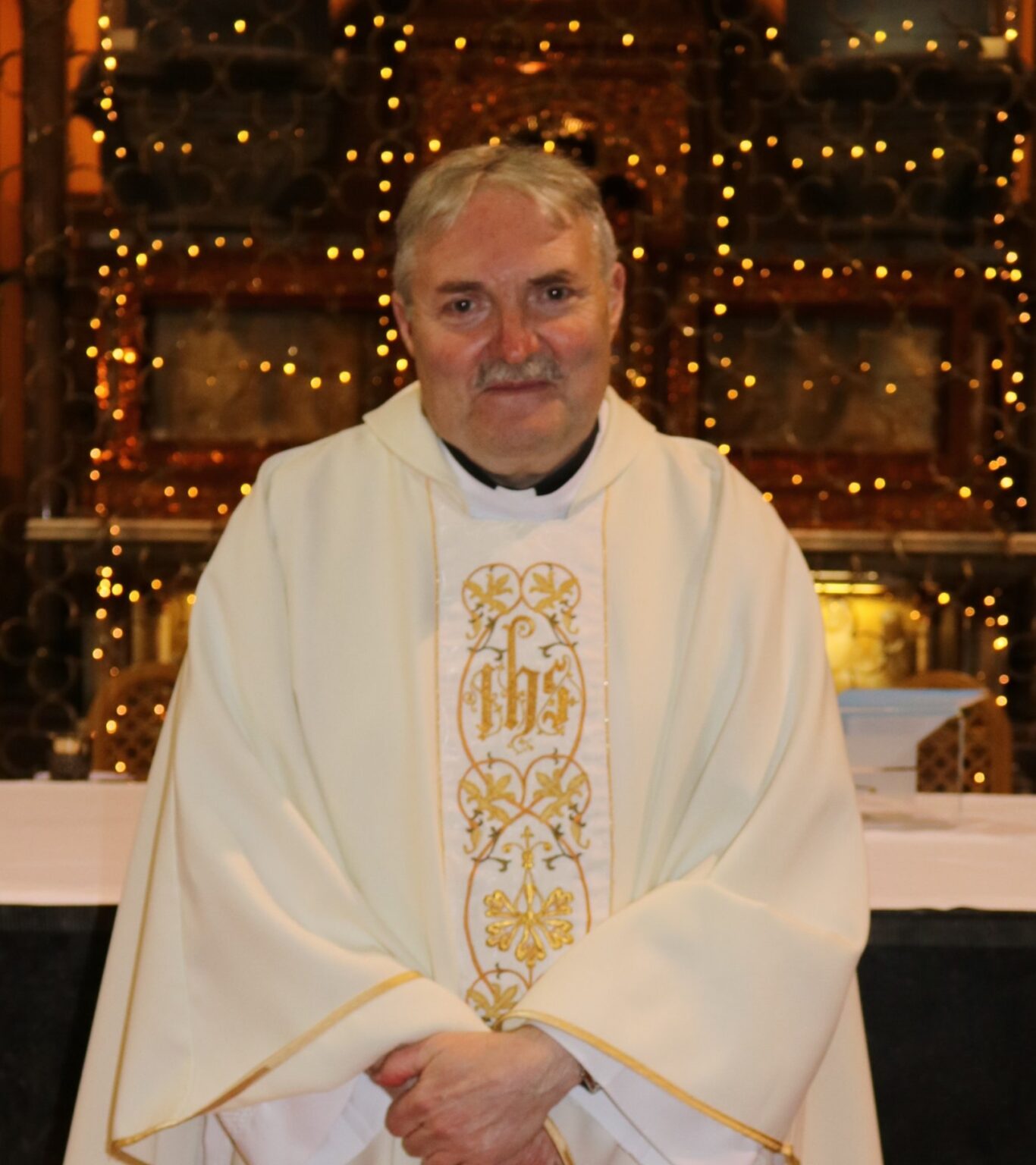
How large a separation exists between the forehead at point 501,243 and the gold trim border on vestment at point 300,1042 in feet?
2.35

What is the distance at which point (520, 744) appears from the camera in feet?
6.15

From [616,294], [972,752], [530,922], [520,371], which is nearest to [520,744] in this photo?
[530,922]

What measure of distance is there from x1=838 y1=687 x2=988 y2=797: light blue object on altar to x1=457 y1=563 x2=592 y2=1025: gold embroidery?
0.99 meters

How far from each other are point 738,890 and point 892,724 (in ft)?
3.81

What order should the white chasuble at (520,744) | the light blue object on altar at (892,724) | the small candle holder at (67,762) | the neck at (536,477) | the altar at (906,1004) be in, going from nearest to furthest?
the white chasuble at (520,744)
the neck at (536,477)
the altar at (906,1004)
the light blue object on altar at (892,724)
the small candle holder at (67,762)

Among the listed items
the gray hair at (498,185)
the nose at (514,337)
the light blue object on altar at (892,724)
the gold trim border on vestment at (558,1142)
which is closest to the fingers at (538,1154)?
the gold trim border on vestment at (558,1142)

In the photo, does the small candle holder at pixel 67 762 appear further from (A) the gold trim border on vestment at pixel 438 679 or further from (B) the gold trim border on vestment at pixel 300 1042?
(B) the gold trim border on vestment at pixel 300 1042

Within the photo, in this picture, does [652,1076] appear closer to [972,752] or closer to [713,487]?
[713,487]

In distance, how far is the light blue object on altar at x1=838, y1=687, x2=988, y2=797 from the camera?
8.99 ft

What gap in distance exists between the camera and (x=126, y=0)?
211 inches

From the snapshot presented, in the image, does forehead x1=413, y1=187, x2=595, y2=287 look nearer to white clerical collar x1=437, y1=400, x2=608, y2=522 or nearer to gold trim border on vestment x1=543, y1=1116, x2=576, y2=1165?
white clerical collar x1=437, y1=400, x2=608, y2=522

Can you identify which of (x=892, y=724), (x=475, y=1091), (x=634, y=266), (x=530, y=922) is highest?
(x=634, y=266)

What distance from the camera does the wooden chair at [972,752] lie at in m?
3.79

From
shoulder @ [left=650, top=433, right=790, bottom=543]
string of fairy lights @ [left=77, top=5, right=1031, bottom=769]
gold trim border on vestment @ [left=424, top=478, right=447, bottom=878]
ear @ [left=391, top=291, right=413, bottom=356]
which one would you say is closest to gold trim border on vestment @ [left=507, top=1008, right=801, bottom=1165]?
gold trim border on vestment @ [left=424, top=478, right=447, bottom=878]
